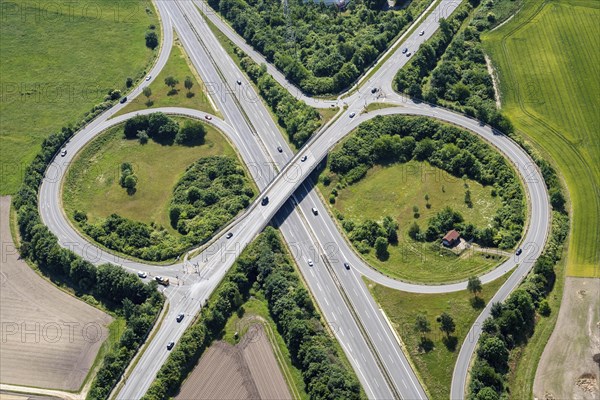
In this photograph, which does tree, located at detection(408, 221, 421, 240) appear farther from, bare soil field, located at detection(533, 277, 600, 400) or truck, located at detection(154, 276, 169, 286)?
truck, located at detection(154, 276, 169, 286)

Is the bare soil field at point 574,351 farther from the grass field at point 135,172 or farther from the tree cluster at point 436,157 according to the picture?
the grass field at point 135,172

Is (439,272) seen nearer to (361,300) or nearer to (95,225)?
(361,300)

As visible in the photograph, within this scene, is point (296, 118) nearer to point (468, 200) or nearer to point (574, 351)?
point (468, 200)

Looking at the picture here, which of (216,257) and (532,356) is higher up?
(532,356)

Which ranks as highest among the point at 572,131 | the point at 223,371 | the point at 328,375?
the point at 572,131

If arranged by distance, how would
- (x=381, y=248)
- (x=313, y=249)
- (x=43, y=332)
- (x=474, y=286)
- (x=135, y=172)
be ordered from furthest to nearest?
(x=135, y=172), (x=313, y=249), (x=381, y=248), (x=43, y=332), (x=474, y=286)

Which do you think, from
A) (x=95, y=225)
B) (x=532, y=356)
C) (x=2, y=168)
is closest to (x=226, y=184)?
(x=95, y=225)

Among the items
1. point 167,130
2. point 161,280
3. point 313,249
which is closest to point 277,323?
point 313,249

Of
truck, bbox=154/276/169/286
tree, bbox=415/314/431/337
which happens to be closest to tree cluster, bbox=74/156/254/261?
truck, bbox=154/276/169/286
